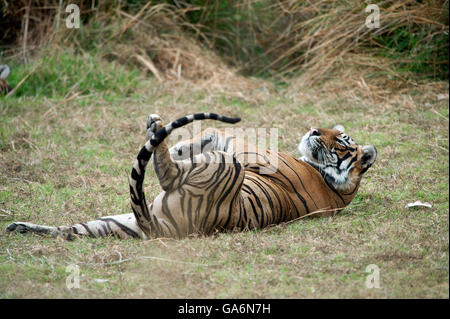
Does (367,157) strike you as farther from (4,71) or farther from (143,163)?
(4,71)

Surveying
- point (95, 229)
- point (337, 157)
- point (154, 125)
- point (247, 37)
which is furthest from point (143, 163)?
point (247, 37)

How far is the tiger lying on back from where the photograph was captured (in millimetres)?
3826

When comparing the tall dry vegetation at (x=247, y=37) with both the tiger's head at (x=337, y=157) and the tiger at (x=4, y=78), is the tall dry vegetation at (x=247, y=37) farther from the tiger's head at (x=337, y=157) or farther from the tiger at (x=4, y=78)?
the tiger's head at (x=337, y=157)

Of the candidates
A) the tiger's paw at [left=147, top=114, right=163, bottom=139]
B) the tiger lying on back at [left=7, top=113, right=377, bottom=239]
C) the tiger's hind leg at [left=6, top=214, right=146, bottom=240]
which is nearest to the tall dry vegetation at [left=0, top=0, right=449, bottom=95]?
the tiger lying on back at [left=7, top=113, right=377, bottom=239]

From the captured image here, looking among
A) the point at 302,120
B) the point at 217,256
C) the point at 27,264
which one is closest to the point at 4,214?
the point at 27,264

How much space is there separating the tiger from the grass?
0.15 meters

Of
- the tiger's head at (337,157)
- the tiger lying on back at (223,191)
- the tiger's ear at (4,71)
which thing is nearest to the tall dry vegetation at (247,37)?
the tiger's ear at (4,71)

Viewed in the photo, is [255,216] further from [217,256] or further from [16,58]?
[16,58]

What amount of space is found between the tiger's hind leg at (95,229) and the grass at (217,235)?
3.3 inches

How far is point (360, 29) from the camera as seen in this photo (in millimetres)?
7707

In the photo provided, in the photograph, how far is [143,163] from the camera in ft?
12.0

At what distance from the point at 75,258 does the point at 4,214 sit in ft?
4.01

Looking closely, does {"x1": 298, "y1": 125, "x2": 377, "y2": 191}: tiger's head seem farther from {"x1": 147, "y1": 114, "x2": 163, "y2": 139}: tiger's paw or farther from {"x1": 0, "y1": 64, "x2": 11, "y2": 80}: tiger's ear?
{"x1": 0, "y1": 64, "x2": 11, "y2": 80}: tiger's ear

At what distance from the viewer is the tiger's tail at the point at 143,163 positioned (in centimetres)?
360
